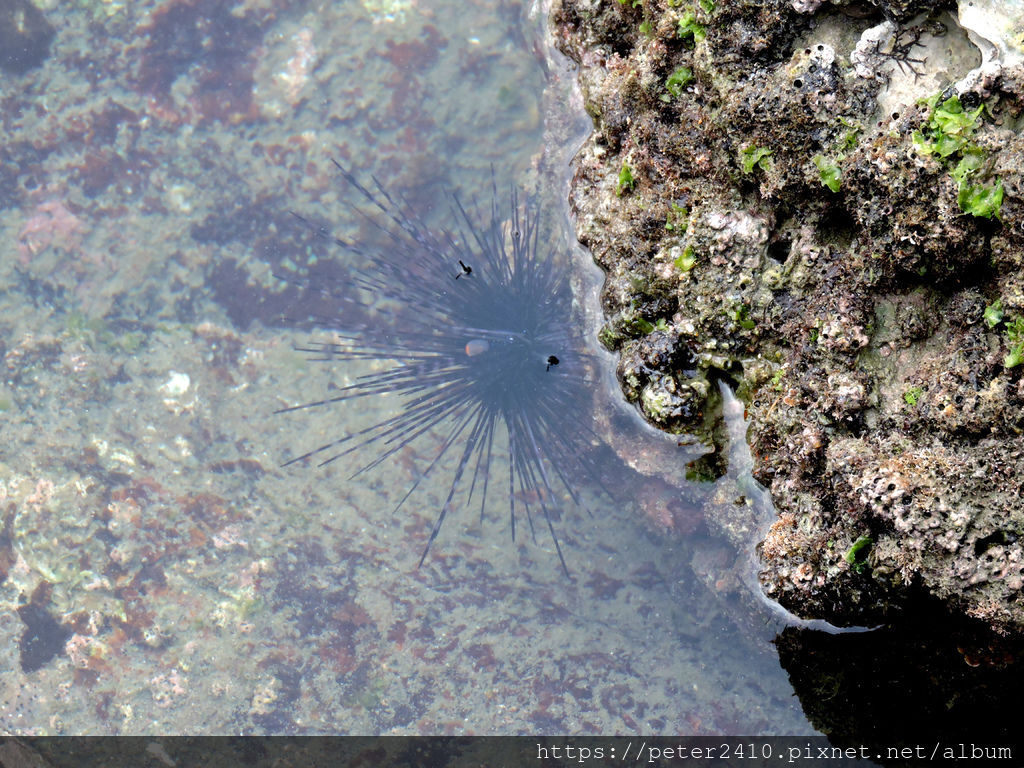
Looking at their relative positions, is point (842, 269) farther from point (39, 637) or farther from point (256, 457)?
point (39, 637)

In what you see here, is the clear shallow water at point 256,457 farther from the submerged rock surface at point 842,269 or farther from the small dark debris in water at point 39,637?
the submerged rock surface at point 842,269

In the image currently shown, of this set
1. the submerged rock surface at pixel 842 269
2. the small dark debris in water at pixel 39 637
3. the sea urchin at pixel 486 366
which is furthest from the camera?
the small dark debris in water at pixel 39 637

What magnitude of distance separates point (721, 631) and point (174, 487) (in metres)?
4.28

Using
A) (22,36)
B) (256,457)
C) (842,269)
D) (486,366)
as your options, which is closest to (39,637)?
(256,457)

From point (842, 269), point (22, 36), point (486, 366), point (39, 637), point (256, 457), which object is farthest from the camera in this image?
point (22, 36)

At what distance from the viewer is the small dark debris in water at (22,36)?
6.24 m

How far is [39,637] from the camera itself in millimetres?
5277

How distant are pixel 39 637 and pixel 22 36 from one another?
5.38m

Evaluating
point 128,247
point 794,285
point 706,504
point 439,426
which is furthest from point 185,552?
point 794,285

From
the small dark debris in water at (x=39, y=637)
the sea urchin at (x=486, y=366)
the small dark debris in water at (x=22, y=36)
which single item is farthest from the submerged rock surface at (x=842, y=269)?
the small dark debris in water at (x=22, y=36)

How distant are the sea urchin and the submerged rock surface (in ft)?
3.30

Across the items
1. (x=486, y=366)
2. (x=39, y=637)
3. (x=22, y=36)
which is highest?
(x=486, y=366)

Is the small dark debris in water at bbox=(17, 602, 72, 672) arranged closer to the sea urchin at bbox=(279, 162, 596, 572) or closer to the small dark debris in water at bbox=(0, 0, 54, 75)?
the sea urchin at bbox=(279, 162, 596, 572)

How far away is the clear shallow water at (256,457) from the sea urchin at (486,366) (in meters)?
0.25
